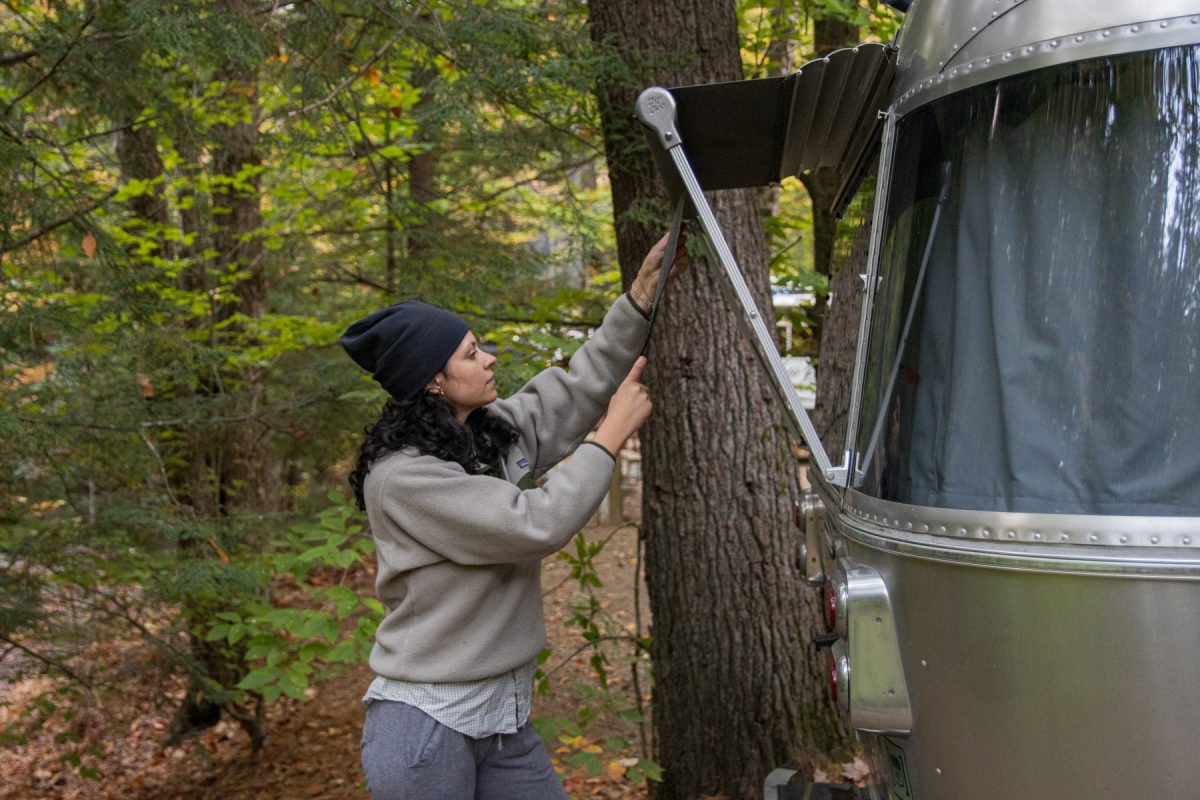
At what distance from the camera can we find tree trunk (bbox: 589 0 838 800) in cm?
468

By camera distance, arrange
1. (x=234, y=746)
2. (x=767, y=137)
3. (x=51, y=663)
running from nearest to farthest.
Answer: (x=767, y=137)
(x=51, y=663)
(x=234, y=746)

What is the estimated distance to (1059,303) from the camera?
2121mm

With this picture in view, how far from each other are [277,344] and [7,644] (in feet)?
8.29

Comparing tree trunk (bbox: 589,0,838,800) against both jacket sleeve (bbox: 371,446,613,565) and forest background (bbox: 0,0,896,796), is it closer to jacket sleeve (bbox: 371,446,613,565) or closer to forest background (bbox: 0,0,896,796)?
forest background (bbox: 0,0,896,796)

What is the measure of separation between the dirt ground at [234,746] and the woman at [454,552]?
3.12 metres

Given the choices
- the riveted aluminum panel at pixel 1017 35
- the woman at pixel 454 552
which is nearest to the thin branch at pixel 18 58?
the woman at pixel 454 552

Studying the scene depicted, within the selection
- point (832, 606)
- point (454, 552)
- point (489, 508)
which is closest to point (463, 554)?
point (454, 552)

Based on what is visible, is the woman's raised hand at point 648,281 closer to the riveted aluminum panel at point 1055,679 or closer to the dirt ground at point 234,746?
the riveted aluminum panel at point 1055,679

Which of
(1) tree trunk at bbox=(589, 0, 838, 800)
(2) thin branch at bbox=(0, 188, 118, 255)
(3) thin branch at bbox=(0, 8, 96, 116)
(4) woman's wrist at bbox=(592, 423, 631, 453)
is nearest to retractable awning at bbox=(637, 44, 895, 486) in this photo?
(4) woman's wrist at bbox=(592, 423, 631, 453)

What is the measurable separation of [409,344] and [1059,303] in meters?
1.65

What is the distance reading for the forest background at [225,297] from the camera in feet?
16.3

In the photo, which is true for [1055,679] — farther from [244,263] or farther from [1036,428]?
[244,263]

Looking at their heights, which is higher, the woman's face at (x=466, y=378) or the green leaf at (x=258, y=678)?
the woman's face at (x=466, y=378)

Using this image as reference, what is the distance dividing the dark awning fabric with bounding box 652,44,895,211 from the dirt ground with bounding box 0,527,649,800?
3.57 m
